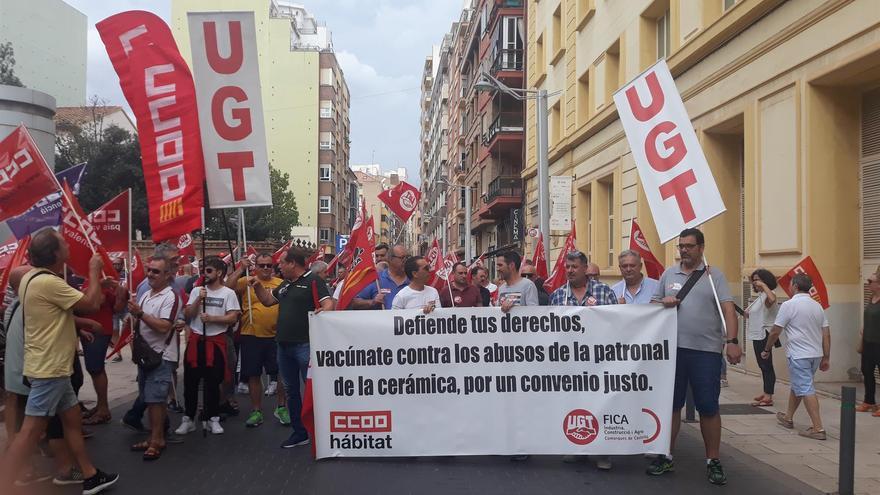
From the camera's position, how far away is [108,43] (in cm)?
680

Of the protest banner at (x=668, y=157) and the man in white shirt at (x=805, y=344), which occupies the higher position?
the protest banner at (x=668, y=157)

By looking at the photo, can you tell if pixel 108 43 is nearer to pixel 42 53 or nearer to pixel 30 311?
pixel 30 311

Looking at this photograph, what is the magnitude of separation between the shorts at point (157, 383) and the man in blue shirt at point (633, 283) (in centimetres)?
413

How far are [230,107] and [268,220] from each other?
42174 millimetres

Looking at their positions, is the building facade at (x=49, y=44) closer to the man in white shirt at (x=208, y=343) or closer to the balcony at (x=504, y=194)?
the balcony at (x=504, y=194)

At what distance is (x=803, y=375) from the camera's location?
24.6ft

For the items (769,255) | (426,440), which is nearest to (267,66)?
(769,255)

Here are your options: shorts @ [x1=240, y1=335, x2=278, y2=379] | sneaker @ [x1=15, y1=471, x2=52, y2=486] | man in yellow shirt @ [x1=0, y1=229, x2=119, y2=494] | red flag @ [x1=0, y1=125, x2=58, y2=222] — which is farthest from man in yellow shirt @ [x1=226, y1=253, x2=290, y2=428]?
man in yellow shirt @ [x1=0, y1=229, x2=119, y2=494]

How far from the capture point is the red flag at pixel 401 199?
50.9ft

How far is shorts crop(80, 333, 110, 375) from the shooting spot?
7.71m

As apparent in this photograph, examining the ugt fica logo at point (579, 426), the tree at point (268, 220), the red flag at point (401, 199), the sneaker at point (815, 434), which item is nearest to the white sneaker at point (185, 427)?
the ugt fica logo at point (579, 426)

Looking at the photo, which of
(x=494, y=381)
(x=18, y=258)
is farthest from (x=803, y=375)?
(x=18, y=258)

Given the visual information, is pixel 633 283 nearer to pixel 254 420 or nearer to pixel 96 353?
pixel 254 420

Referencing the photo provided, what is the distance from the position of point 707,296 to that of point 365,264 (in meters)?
3.17
